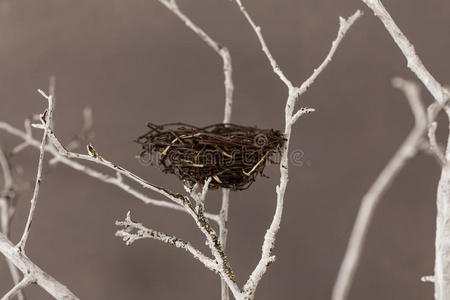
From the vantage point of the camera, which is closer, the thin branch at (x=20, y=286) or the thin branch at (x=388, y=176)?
the thin branch at (x=388, y=176)

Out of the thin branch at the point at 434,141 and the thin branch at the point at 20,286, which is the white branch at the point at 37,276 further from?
the thin branch at the point at 434,141

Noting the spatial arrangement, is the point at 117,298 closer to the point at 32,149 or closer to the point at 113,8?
the point at 32,149

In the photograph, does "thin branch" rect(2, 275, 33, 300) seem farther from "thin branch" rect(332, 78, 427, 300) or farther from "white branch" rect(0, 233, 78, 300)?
"thin branch" rect(332, 78, 427, 300)

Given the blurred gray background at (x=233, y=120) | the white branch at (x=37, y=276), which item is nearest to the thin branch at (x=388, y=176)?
the white branch at (x=37, y=276)

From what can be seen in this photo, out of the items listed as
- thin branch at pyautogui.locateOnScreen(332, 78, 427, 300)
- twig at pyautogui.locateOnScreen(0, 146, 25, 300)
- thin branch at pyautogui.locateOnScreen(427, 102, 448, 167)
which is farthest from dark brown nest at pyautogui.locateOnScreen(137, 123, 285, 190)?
twig at pyautogui.locateOnScreen(0, 146, 25, 300)

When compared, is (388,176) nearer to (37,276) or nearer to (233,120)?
(37,276)

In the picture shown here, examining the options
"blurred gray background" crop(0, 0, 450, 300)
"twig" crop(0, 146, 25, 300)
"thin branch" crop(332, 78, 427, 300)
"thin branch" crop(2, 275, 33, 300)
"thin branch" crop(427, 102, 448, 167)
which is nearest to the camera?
"thin branch" crop(332, 78, 427, 300)

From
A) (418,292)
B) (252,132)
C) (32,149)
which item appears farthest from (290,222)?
(32,149)
